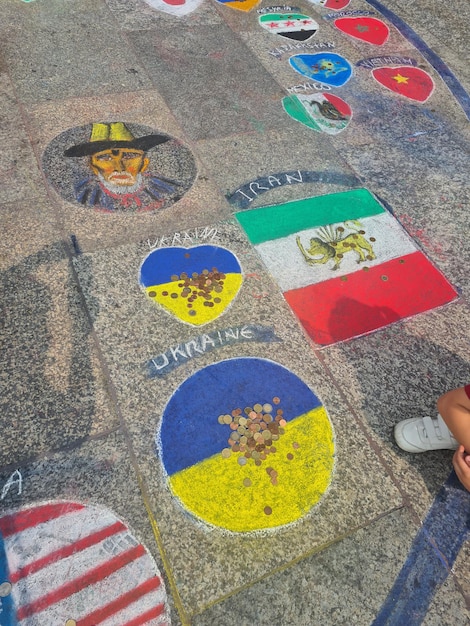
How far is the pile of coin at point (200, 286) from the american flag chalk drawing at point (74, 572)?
1.44 m

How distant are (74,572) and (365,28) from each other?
6539 mm

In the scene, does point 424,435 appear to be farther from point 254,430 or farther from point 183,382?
point 183,382

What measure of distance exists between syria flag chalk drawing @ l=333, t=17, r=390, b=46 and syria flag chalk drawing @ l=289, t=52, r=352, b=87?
66 centimetres

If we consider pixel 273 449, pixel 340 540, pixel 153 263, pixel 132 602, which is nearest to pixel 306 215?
pixel 153 263

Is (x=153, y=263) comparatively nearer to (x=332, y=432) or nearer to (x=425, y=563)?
(x=332, y=432)

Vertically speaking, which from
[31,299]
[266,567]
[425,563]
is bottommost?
[31,299]

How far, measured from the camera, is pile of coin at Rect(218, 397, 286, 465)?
108 inches

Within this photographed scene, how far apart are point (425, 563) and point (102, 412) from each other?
1.88 m

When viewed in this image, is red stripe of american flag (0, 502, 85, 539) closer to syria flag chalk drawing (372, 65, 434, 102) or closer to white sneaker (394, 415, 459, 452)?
white sneaker (394, 415, 459, 452)

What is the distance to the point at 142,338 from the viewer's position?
3.17 metres

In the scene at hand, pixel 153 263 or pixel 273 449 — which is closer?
pixel 273 449

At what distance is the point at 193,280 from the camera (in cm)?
347

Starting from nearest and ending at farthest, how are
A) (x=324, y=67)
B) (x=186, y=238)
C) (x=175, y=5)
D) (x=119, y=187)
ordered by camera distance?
(x=186, y=238)
(x=119, y=187)
(x=324, y=67)
(x=175, y=5)

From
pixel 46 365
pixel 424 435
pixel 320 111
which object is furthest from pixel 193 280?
pixel 320 111
